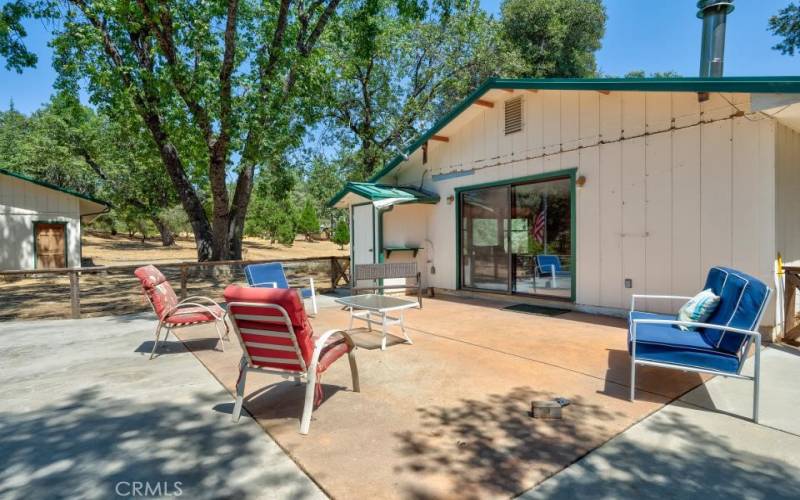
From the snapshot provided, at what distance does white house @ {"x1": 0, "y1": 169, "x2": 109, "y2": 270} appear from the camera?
14391mm

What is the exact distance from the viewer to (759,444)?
2.54 meters

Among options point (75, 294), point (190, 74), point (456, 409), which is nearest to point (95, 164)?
point (190, 74)

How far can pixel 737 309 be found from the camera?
120 inches

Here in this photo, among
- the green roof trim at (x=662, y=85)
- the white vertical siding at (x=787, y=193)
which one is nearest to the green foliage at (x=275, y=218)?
the green roof trim at (x=662, y=85)

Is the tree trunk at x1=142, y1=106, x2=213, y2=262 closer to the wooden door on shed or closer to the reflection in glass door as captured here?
the wooden door on shed

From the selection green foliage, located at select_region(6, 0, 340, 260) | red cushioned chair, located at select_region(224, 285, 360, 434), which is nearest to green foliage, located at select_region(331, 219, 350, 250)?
green foliage, located at select_region(6, 0, 340, 260)

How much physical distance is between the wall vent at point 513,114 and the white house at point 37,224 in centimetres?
1591

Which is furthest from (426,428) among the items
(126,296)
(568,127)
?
(126,296)

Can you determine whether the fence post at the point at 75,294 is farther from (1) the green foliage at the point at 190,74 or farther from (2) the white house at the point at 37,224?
(2) the white house at the point at 37,224

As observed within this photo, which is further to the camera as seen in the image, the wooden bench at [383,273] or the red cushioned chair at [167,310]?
the wooden bench at [383,273]

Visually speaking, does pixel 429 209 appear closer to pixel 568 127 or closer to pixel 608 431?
pixel 568 127

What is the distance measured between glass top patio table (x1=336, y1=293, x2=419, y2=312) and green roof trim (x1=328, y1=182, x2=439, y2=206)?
325 centimetres

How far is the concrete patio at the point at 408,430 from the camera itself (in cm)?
220

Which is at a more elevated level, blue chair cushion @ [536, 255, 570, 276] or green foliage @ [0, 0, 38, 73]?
green foliage @ [0, 0, 38, 73]
